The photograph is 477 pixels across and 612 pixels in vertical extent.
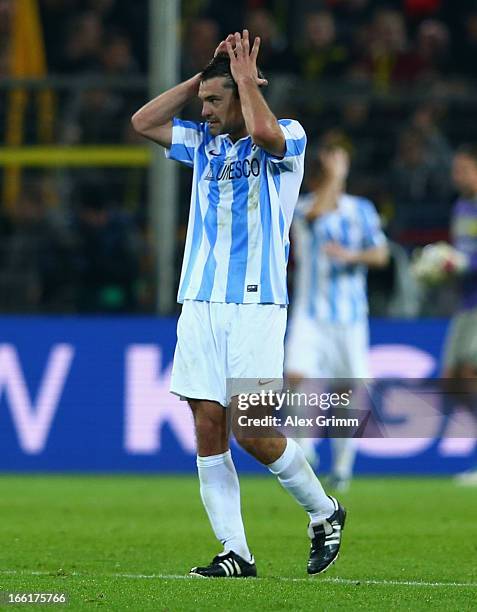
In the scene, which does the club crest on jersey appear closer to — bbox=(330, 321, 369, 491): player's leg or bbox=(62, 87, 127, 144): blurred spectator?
bbox=(330, 321, 369, 491): player's leg

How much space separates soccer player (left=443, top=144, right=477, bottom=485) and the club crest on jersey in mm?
5686

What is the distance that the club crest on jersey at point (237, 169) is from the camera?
6.56 m

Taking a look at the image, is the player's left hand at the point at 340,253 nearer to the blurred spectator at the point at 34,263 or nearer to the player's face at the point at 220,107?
the blurred spectator at the point at 34,263

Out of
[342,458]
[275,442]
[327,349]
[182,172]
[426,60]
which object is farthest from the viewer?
[426,60]

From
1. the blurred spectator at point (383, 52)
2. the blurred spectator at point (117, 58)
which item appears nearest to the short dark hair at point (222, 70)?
the blurred spectator at point (117, 58)

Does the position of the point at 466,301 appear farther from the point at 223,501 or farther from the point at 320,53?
the point at 223,501

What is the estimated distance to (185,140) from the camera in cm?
677

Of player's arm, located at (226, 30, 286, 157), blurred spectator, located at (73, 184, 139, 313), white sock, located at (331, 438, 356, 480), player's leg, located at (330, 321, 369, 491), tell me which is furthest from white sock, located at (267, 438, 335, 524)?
blurred spectator, located at (73, 184, 139, 313)

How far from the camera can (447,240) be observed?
44.4 ft

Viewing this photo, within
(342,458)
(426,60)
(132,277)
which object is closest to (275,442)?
(342,458)

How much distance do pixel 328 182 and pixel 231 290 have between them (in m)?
5.22

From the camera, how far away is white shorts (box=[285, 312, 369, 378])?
38.5ft

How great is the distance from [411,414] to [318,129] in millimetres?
3309

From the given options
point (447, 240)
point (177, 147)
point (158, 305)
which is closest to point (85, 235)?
point (158, 305)
